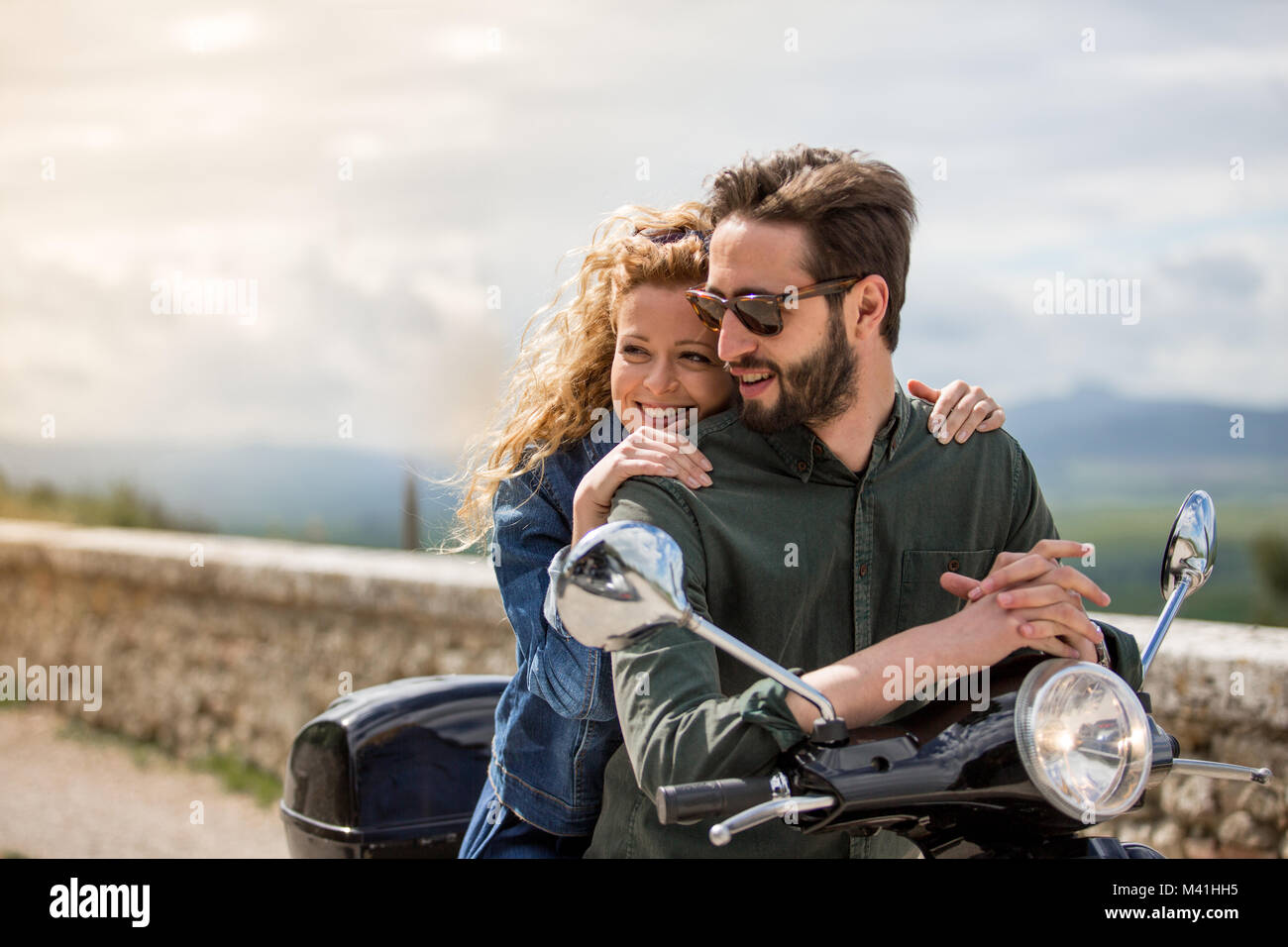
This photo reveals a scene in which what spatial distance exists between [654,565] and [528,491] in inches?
44.2

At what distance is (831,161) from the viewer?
90.5 inches

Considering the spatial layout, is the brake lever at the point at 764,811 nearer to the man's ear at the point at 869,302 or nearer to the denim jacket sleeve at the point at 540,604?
the denim jacket sleeve at the point at 540,604

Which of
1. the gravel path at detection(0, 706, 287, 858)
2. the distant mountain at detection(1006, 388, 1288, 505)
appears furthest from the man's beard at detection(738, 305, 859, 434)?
the distant mountain at detection(1006, 388, 1288, 505)

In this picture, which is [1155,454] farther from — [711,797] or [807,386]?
[711,797]

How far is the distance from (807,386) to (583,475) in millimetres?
622

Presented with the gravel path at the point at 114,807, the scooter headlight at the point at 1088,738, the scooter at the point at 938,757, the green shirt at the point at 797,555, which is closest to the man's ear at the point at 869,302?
the green shirt at the point at 797,555

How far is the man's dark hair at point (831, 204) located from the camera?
86.9 inches

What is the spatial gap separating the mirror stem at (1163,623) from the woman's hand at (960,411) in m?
0.47

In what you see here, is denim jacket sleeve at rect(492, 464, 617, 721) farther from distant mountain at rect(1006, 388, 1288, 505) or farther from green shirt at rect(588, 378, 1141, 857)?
distant mountain at rect(1006, 388, 1288, 505)

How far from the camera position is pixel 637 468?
2.19m

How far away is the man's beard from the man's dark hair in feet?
0.22

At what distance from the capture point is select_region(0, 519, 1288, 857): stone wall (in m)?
6.95
